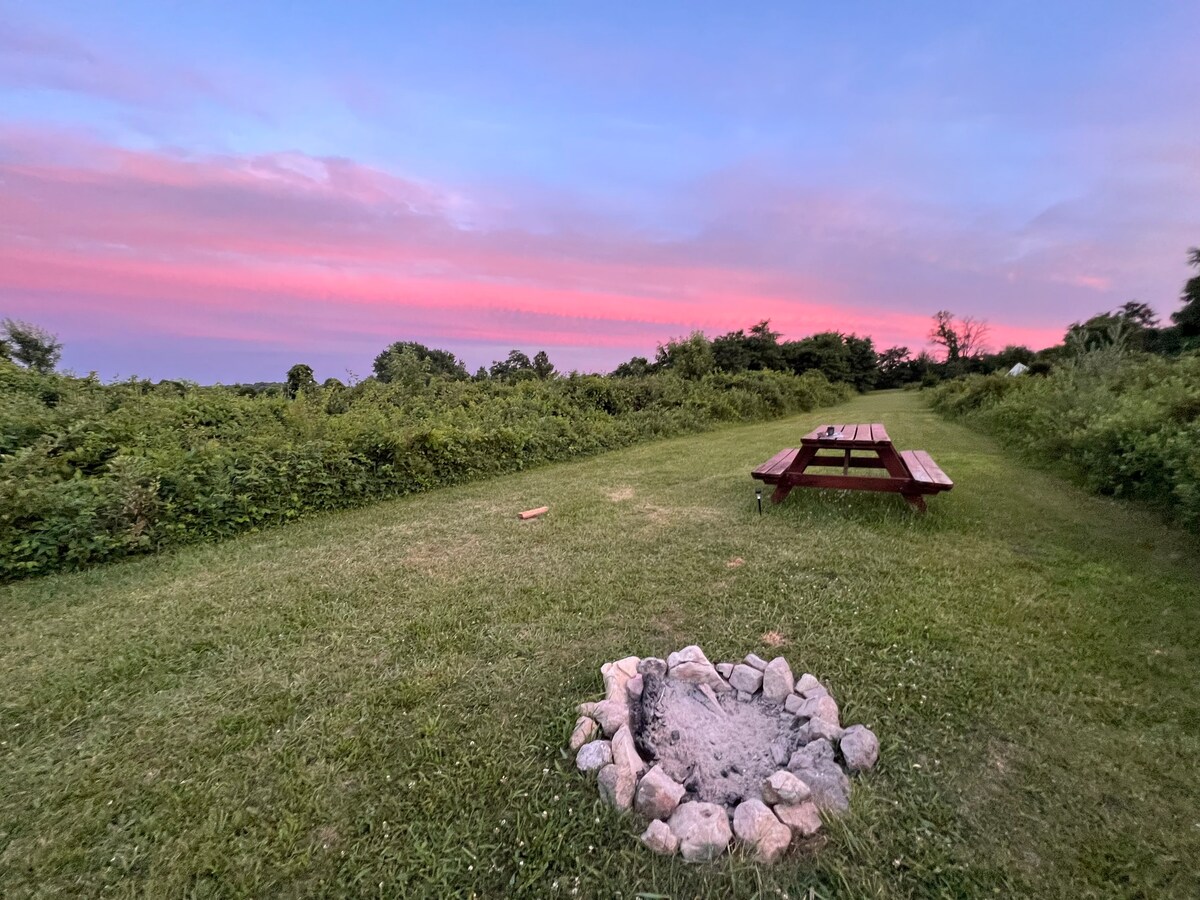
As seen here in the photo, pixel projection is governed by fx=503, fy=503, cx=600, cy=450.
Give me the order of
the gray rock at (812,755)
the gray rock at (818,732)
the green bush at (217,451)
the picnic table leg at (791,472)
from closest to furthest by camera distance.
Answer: the gray rock at (812,755)
the gray rock at (818,732)
the green bush at (217,451)
the picnic table leg at (791,472)

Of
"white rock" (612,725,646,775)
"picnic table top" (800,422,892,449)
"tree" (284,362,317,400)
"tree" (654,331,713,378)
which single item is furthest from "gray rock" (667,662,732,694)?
"tree" (654,331,713,378)

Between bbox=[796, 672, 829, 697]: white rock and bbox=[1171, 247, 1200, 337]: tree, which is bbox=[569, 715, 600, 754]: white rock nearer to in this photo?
bbox=[796, 672, 829, 697]: white rock

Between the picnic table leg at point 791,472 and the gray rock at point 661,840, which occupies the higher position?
the picnic table leg at point 791,472

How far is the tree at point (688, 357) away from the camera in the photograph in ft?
56.0

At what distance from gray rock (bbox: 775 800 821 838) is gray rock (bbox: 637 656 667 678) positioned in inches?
28.4

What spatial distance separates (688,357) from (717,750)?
1679cm

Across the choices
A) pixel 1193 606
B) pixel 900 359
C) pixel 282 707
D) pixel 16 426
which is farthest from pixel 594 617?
pixel 900 359

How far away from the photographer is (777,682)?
2152 millimetres

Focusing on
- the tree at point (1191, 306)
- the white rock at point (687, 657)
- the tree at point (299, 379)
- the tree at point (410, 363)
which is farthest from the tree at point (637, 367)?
the tree at point (1191, 306)

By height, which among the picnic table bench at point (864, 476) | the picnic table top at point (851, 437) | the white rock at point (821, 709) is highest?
the picnic table top at point (851, 437)

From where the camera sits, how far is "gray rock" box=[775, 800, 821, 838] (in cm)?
156

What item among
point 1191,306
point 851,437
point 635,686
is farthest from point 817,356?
point 635,686

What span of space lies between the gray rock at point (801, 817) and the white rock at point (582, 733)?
69cm

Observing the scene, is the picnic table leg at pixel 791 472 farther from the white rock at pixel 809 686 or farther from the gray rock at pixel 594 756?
the gray rock at pixel 594 756
